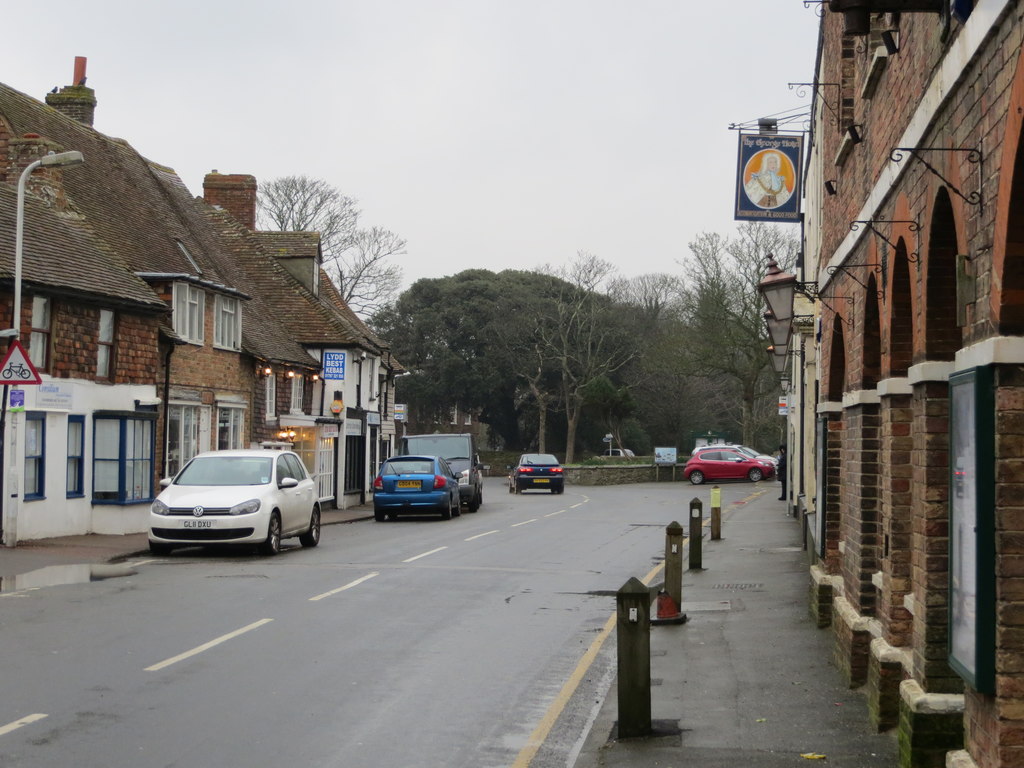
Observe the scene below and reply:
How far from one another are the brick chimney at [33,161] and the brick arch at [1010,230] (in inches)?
940

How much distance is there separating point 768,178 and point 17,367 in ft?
38.1

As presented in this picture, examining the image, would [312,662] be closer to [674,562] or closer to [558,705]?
[558,705]

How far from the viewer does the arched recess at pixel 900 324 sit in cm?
827

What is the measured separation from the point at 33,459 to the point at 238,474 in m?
4.03

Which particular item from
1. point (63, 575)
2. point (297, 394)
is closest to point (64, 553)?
point (63, 575)

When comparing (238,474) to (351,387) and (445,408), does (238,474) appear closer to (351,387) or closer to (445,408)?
(351,387)

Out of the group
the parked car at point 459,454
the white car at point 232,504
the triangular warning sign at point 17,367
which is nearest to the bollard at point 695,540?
the white car at point 232,504

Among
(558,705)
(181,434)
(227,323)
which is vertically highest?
(227,323)

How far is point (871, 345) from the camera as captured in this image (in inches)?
383

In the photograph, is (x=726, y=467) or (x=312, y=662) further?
(x=726, y=467)

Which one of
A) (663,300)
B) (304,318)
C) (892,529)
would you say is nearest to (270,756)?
(892,529)

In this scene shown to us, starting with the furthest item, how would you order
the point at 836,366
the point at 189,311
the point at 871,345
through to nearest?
1. the point at 189,311
2. the point at 836,366
3. the point at 871,345

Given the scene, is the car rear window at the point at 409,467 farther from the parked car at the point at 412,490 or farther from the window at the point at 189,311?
the window at the point at 189,311

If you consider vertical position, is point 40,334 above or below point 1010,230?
above
